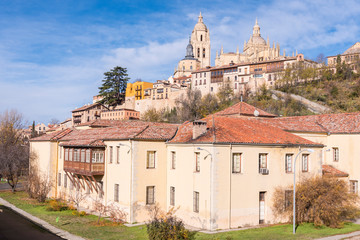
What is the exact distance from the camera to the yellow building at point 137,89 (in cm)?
11575

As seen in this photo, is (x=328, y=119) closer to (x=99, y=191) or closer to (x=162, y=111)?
(x=99, y=191)

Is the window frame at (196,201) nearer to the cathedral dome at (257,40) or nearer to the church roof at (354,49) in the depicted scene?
the church roof at (354,49)

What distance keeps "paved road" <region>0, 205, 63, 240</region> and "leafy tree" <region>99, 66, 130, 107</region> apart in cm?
7629

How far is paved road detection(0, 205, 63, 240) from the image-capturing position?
2342 centimetres

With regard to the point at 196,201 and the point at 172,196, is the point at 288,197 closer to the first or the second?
the point at 196,201

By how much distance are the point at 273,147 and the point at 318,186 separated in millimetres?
4179

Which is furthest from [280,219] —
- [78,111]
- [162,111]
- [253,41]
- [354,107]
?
[253,41]

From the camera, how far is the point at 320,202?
79.0 ft

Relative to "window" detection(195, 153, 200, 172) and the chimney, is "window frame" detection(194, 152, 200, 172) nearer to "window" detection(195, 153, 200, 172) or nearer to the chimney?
"window" detection(195, 153, 200, 172)

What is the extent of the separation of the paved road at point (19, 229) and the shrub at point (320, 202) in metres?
16.7

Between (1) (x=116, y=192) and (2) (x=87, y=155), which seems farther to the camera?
(2) (x=87, y=155)

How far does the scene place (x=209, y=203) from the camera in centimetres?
2348

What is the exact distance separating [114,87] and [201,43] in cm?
6637

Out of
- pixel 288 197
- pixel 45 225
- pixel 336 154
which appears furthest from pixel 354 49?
pixel 45 225
